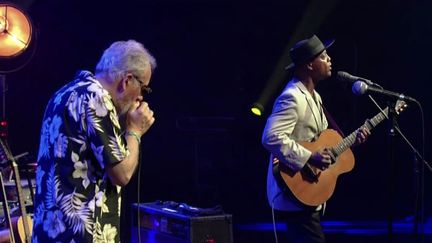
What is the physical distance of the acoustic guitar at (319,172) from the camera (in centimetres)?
397

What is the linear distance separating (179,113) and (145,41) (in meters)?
0.84

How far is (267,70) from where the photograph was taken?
23.4ft

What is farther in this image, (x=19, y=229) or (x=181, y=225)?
(x=181, y=225)

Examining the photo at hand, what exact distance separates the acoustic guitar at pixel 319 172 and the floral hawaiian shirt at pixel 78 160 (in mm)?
1668

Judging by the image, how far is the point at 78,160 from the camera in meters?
2.49

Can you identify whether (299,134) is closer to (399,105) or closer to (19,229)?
(399,105)

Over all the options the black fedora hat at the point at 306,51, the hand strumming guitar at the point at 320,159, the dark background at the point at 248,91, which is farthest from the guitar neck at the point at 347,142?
the dark background at the point at 248,91

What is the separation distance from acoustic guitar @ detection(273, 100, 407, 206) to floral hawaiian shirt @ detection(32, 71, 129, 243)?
1.67 m

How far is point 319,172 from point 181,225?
1184 mm

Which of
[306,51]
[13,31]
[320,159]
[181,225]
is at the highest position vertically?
[13,31]

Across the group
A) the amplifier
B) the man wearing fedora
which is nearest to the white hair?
the man wearing fedora

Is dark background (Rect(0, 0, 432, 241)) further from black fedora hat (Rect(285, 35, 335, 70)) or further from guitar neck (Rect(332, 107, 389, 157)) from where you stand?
black fedora hat (Rect(285, 35, 335, 70))

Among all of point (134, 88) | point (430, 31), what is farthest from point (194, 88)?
point (134, 88)

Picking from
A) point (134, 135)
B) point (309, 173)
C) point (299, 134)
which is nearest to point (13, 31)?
point (299, 134)
